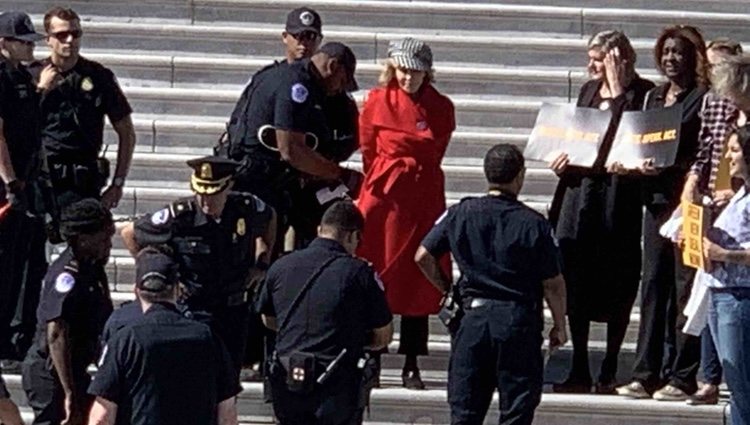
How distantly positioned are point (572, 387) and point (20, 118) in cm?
304

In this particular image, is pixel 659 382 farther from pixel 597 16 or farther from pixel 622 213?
pixel 597 16

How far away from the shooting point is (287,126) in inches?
404

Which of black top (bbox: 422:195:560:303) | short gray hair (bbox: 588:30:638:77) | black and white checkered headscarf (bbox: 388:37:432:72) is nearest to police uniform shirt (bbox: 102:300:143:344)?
black top (bbox: 422:195:560:303)

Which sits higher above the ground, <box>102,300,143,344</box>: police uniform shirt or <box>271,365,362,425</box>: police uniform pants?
<box>102,300,143,344</box>: police uniform shirt

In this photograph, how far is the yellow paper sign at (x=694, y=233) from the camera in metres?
8.84

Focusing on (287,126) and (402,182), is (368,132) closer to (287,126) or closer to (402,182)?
(402,182)

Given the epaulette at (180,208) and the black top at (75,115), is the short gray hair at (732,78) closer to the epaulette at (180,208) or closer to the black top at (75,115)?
the epaulette at (180,208)

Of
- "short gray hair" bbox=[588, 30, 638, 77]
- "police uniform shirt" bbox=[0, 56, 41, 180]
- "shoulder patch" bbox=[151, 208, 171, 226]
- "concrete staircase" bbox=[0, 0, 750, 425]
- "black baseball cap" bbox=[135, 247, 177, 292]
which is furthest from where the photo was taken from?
"concrete staircase" bbox=[0, 0, 750, 425]

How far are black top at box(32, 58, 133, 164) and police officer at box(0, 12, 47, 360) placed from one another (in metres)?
0.17

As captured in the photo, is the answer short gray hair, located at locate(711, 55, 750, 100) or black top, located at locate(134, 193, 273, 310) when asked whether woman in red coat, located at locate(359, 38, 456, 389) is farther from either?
short gray hair, located at locate(711, 55, 750, 100)

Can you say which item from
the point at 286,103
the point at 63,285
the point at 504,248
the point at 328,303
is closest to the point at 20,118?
the point at 286,103

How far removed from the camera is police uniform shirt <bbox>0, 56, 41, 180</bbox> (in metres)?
10.5

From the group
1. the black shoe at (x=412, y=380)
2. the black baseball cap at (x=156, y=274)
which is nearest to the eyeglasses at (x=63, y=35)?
the black shoe at (x=412, y=380)

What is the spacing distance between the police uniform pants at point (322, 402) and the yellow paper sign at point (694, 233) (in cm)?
149
